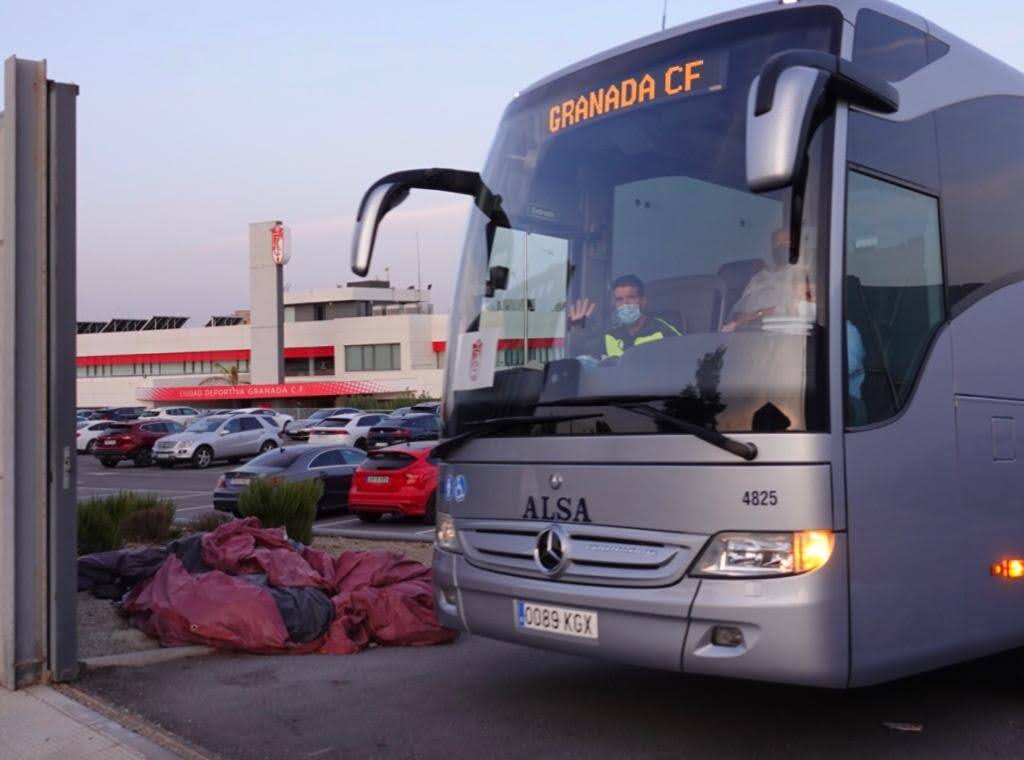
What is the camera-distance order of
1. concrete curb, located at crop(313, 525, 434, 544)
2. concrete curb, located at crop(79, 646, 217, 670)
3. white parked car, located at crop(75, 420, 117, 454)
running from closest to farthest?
concrete curb, located at crop(79, 646, 217, 670) → concrete curb, located at crop(313, 525, 434, 544) → white parked car, located at crop(75, 420, 117, 454)

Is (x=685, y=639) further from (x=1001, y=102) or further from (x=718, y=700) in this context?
(x=1001, y=102)

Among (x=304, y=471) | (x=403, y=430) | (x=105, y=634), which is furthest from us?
(x=403, y=430)

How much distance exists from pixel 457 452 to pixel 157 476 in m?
31.4

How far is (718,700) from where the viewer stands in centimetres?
688

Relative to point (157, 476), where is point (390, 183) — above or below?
above

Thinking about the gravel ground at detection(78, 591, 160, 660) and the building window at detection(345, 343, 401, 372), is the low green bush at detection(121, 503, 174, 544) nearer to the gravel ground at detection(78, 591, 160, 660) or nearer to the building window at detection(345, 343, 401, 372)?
the gravel ground at detection(78, 591, 160, 660)

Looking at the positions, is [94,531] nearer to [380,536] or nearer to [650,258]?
[380,536]

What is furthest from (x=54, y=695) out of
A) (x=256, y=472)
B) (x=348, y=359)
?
(x=348, y=359)

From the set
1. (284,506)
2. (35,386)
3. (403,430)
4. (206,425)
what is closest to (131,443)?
(206,425)

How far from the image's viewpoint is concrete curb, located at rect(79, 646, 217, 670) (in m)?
7.66

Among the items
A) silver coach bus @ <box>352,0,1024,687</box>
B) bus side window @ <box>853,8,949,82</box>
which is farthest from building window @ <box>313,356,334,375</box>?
bus side window @ <box>853,8,949,82</box>

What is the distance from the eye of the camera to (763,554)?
5.01 metres

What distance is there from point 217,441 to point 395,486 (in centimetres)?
2116

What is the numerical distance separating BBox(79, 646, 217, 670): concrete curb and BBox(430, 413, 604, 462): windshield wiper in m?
2.80
